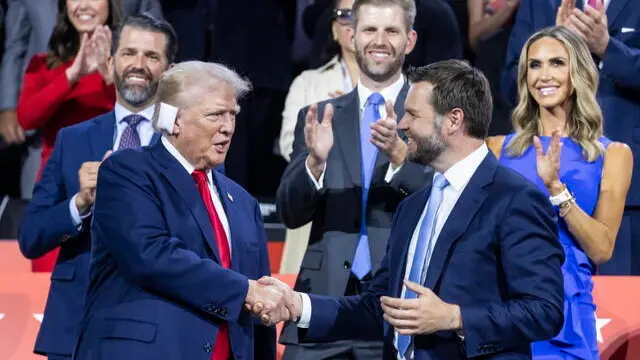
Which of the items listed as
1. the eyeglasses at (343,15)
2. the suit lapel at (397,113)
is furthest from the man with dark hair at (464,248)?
the eyeglasses at (343,15)

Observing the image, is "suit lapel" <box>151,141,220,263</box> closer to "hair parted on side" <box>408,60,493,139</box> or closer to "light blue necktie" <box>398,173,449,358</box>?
"light blue necktie" <box>398,173,449,358</box>

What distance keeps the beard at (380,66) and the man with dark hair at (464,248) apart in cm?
87

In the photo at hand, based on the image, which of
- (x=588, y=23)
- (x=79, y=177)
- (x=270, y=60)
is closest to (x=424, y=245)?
(x=79, y=177)

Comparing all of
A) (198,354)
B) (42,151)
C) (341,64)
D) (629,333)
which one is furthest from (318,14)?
(198,354)

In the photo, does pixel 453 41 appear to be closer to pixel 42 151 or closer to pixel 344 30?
pixel 344 30

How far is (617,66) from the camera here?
5.58 meters

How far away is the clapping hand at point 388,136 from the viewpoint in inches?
170

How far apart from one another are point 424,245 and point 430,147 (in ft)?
1.02

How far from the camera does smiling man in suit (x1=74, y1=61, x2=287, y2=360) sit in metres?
3.65

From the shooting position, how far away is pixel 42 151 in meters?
6.11

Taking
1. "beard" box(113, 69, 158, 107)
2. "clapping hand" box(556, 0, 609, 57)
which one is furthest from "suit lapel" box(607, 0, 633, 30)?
"beard" box(113, 69, 158, 107)

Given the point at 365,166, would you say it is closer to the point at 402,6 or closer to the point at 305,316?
the point at 402,6

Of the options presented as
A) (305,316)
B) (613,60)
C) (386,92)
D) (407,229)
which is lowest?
(305,316)

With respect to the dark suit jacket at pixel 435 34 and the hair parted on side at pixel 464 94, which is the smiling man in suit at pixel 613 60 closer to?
the dark suit jacket at pixel 435 34
